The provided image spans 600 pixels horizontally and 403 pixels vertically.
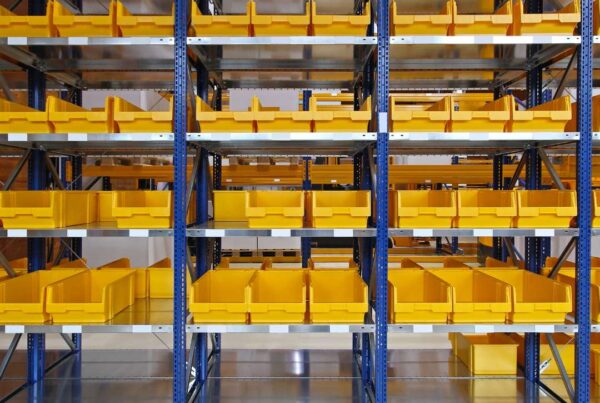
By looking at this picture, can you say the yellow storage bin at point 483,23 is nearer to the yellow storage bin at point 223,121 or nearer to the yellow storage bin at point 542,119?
the yellow storage bin at point 542,119

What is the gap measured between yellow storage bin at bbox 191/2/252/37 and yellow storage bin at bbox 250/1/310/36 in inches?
1.9

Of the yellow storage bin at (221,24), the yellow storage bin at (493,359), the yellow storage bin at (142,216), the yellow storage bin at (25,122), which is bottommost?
the yellow storage bin at (493,359)

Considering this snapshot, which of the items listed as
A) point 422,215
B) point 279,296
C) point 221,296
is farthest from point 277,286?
point 422,215

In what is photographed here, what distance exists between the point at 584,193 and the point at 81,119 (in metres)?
3.59

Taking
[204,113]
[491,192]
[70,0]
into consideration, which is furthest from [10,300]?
[491,192]

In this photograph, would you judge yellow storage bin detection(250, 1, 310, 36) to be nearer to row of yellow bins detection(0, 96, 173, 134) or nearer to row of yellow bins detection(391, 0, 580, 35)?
row of yellow bins detection(391, 0, 580, 35)

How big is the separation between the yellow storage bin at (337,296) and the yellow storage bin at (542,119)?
1.59 meters

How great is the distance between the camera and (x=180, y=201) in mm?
3213

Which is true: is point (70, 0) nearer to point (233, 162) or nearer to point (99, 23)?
point (99, 23)

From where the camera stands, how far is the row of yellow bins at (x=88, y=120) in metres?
3.22

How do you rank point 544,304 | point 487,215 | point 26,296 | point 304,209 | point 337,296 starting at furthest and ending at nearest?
point 337,296, point 26,296, point 304,209, point 487,215, point 544,304

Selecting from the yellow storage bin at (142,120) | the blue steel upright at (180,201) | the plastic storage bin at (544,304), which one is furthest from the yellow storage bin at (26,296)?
the plastic storage bin at (544,304)

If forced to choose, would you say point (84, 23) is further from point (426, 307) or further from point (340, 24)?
point (426, 307)

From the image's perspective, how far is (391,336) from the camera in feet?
18.1
